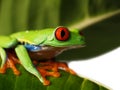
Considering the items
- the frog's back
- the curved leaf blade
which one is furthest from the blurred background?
the curved leaf blade

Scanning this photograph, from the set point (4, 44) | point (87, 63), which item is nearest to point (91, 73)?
point (87, 63)

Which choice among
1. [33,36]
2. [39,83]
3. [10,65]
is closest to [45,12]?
[33,36]

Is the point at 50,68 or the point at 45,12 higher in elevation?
the point at 45,12

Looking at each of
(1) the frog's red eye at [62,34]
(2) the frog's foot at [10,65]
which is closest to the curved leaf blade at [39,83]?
(2) the frog's foot at [10,65]

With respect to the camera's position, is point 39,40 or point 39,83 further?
point 39,40

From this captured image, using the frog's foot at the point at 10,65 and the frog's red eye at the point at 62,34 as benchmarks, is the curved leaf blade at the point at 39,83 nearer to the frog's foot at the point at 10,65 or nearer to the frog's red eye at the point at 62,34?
the frog's foot at the point at 10,65

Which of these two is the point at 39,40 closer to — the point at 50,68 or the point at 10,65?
the point at 50,68

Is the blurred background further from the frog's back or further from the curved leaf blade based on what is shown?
the curved leaf blade
